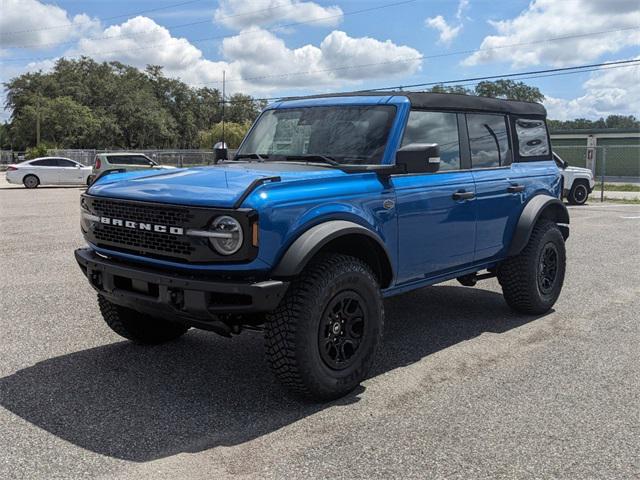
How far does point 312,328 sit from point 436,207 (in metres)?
1.61

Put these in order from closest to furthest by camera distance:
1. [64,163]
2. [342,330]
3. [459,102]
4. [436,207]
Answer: [342,330]
[436,207]
[459,102]
[64,163]

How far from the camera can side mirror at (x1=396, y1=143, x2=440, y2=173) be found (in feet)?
14.4

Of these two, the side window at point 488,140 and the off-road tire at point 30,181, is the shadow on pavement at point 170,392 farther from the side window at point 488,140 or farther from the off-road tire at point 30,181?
the off-road tire at point 30,181

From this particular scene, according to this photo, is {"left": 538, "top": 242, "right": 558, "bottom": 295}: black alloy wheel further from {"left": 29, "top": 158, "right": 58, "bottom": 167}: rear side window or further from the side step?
{"left": 29, "top": 158, "right": 58, "bottom": 167}: rear side window

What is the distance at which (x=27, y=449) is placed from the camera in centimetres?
339

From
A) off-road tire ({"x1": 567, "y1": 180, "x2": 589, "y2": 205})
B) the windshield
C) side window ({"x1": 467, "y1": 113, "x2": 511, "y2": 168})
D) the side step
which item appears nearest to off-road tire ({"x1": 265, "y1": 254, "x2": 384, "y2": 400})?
the windshield

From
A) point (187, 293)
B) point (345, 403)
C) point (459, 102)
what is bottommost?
point (345, 403)

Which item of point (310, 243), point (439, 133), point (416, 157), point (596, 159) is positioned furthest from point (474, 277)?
point (596, 159)

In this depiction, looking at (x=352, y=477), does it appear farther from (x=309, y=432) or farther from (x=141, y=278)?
(x=141, y=278)

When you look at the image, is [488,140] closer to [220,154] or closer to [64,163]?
[220,154]

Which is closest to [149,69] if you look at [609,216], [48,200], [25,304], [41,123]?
A: [41,123]

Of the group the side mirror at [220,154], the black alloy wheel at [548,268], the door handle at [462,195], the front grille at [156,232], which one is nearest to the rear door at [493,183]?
the door handle at [462,195]

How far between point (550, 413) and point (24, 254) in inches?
317

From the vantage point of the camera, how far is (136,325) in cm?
499
